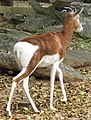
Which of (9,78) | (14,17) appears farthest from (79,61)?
(14,17)

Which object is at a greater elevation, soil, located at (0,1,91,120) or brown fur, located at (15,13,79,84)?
brown fur, located at (15,13,79,84)

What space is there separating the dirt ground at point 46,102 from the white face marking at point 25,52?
25.9 inches

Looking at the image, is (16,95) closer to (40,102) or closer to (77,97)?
(40,102)

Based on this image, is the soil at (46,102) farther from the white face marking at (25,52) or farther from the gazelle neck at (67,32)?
the gazelle neck at (67,32)

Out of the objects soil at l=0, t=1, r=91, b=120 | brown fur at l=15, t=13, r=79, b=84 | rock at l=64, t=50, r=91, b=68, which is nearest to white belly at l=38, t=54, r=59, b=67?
brown fur at l=15, t=13, r=79, b=84

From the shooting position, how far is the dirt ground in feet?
17.1

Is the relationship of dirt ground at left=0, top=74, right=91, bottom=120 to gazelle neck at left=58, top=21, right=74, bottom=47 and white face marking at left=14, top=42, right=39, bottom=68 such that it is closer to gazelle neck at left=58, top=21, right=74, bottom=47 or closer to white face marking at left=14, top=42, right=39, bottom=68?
white face marking at left=14, top=42, right=39, bottom=68

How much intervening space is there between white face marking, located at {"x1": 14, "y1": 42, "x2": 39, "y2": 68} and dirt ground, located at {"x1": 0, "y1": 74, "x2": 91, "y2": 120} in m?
0.66

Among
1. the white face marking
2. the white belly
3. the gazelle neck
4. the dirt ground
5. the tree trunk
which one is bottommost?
the dirt ground

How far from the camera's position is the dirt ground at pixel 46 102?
523cm

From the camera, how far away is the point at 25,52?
5012mm

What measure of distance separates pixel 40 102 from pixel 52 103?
0.20 metres

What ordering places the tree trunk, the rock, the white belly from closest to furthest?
the white belly < the rock < the tree trunk

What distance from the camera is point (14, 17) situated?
36.1 feet
